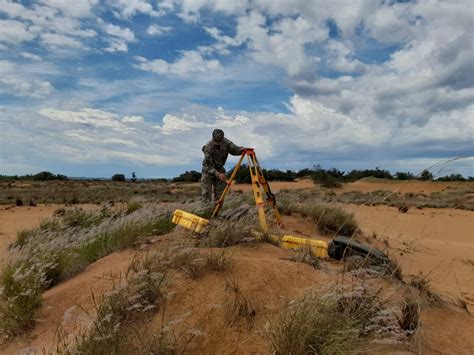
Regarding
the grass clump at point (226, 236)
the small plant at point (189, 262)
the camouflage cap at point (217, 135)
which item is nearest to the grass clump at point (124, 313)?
the small plant at point (189, 262)

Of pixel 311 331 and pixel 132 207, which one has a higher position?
pixel 132 207

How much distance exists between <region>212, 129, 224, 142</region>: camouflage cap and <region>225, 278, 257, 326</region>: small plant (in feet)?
14.9

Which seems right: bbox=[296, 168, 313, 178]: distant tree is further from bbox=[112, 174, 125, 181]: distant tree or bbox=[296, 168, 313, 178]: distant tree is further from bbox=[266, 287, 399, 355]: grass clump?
bbox=[266, 287, 399, 355]: grass clump

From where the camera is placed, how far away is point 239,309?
384 centimetres

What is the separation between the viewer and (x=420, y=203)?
1975 centimetres

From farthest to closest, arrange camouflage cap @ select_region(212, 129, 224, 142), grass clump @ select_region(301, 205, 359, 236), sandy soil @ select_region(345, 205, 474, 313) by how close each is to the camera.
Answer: grass clump @ select_region(301, 205, 359, 236)
camouflage cap @ select_region(212, 129, 224, 142)
sandy soil @ select_region(345, 205, 474, 313)

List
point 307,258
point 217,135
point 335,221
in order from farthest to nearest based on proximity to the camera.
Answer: point 335,221, point 217,135, point 307,258

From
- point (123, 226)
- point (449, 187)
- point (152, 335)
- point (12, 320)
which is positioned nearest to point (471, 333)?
point (152, 335)

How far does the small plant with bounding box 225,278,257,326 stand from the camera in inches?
149

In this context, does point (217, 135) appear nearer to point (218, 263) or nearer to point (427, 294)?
point (218, 263)

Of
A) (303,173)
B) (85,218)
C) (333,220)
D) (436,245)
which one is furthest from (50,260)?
(303,173)

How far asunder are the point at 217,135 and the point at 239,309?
187 inches

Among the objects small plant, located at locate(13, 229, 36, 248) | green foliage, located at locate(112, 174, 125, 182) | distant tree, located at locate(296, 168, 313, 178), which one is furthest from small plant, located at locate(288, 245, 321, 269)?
green foliage, located at locate(112, 174, 125, 182)

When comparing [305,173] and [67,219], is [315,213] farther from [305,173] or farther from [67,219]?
[305,173]
